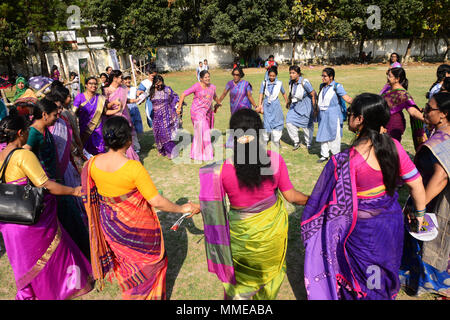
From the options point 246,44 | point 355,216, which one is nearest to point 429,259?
point 355,216

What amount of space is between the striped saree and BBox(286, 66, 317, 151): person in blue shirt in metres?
4.75

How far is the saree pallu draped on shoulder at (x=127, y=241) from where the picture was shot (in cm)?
252

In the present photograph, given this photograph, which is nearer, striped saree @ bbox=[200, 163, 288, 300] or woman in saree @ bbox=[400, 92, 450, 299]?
striped saree @ bbox=[200, 163, 288, 300]

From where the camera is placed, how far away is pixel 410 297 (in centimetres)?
Result: 295

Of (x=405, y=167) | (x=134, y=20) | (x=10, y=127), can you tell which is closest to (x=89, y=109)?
(x=10, y=127)

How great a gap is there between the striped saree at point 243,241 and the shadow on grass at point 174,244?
1010 millimetres

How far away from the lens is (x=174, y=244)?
3877mm

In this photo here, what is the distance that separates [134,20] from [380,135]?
86.8ft

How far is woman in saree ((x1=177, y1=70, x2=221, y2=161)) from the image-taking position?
6602 mm

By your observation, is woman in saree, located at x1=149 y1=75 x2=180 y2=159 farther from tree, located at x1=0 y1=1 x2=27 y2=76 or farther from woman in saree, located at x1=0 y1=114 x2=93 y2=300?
tree, located at x1=0 y1=1 x2=27 y2=76

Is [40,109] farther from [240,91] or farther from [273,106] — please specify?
[273,106]

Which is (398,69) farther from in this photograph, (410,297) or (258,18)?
(258,18)

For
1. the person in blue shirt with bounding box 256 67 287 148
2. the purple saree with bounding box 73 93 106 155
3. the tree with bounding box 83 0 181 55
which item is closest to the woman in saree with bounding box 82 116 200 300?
the purple saree with bounding box 73 93 106 155

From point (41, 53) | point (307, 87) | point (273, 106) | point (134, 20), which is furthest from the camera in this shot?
point (41, 53)
